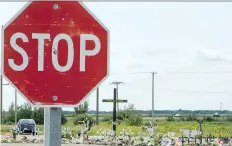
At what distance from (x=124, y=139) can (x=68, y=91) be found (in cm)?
2314

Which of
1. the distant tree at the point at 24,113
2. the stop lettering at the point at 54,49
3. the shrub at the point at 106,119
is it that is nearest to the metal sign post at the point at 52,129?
the stop lettering at the point at 54,49

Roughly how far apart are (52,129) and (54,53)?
11.9 inches

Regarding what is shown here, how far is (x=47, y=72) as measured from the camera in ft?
7.91

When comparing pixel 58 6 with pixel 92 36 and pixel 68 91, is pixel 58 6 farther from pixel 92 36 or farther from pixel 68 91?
pixel 68 91

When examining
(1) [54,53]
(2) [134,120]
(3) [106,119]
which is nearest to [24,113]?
(2) [134,120]

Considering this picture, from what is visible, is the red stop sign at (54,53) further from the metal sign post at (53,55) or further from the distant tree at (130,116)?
the distant tree at (130,116)

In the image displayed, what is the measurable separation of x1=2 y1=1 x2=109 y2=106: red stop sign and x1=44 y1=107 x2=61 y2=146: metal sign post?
53 millimetres

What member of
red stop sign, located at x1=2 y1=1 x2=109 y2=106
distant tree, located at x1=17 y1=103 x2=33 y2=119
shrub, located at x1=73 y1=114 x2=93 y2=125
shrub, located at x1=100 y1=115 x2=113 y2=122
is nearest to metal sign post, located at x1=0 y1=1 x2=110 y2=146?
red stop sign, located at x1=2 y1=1 x2=109 y2=106

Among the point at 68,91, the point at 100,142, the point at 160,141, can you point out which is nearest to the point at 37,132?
the point at 100,142

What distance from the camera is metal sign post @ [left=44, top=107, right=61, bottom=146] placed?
2.36m

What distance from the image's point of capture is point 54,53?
240 centimetres

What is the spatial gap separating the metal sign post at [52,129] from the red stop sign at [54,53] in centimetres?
5

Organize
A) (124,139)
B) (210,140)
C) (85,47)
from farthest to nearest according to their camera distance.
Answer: (124,139) < (210,140) < (85,47)

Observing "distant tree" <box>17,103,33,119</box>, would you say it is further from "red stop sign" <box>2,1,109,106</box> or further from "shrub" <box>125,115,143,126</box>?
"red stop sign" <box>2,1,109,106</box>
